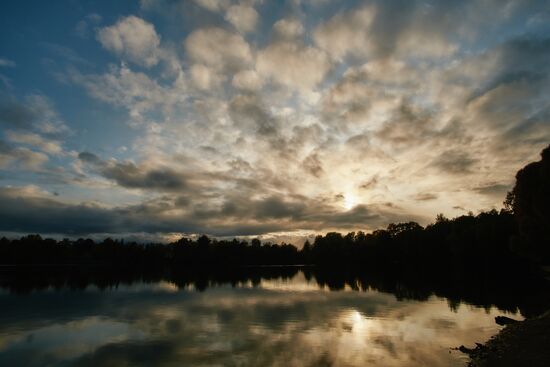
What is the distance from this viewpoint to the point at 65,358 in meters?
28.5

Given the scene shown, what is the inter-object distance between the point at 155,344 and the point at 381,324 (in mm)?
23199

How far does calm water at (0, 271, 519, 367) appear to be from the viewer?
28.3 meters

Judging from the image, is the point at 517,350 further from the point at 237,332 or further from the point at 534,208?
the point at 534,208

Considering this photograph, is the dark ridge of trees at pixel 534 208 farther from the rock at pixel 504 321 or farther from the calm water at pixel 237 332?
the rock at pixel 504 321

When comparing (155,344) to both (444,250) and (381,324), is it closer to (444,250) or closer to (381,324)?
(381,324)

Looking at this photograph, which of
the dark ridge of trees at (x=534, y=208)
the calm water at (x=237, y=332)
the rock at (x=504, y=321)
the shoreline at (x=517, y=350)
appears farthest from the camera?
the dark ridge of trees at (x=534, y=208)

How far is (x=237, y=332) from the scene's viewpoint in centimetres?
3784

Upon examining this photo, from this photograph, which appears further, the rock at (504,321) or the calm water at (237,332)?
the rock at (504,321)

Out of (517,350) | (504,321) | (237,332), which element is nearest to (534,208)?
(504,321)

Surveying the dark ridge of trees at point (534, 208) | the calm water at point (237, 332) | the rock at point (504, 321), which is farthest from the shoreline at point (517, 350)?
the dark ridge of trees at point (534, 208)

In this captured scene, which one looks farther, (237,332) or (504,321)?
(504,321)

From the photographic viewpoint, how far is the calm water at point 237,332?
28.3 metres

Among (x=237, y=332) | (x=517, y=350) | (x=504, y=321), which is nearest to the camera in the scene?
(x=517, y=350)

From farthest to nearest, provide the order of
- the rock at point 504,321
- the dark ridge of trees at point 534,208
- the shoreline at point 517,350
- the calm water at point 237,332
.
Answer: the dark ridge of trees at point 534,208 → the rock at point 504,321 → the calm water at point 237,332 → the shoreline at point 517,350
